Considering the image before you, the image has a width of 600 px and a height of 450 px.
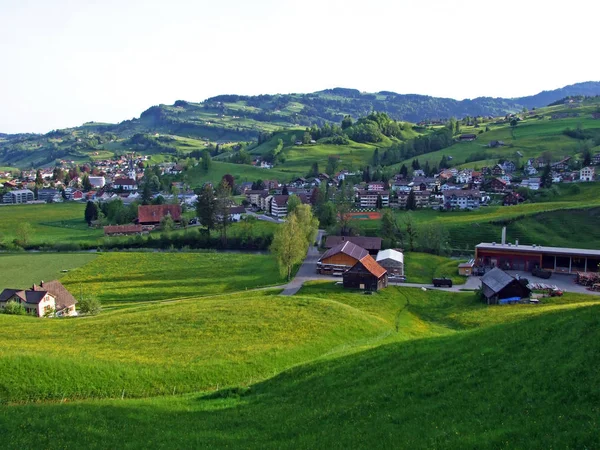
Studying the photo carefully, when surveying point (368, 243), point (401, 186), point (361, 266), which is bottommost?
point (368, 243)

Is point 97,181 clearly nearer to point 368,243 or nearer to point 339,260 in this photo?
point 368,243

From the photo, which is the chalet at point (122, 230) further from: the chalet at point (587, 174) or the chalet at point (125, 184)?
the chalet at point (587, 174)

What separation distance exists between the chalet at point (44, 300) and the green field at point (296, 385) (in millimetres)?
12089

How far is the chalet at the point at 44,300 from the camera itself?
153ft

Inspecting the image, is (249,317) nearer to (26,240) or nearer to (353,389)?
(353,389)

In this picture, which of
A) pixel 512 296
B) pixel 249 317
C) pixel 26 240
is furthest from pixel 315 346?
pixel 26 240

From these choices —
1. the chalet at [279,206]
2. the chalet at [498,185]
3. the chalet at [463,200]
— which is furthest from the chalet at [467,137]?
the chalet at [279,206]

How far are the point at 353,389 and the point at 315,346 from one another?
1165 cm

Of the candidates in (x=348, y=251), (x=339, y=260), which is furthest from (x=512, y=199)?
(x=339, y=260)

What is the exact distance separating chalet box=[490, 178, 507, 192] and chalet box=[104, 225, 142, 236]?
264 feet

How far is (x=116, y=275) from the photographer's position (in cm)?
6438

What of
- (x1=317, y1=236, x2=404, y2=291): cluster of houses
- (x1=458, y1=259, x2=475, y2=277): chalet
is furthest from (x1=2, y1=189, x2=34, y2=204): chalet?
(x1=458, y1=259, x2=475, y2=277): chalet

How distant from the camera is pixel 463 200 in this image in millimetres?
106688

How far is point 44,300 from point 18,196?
120 metres
